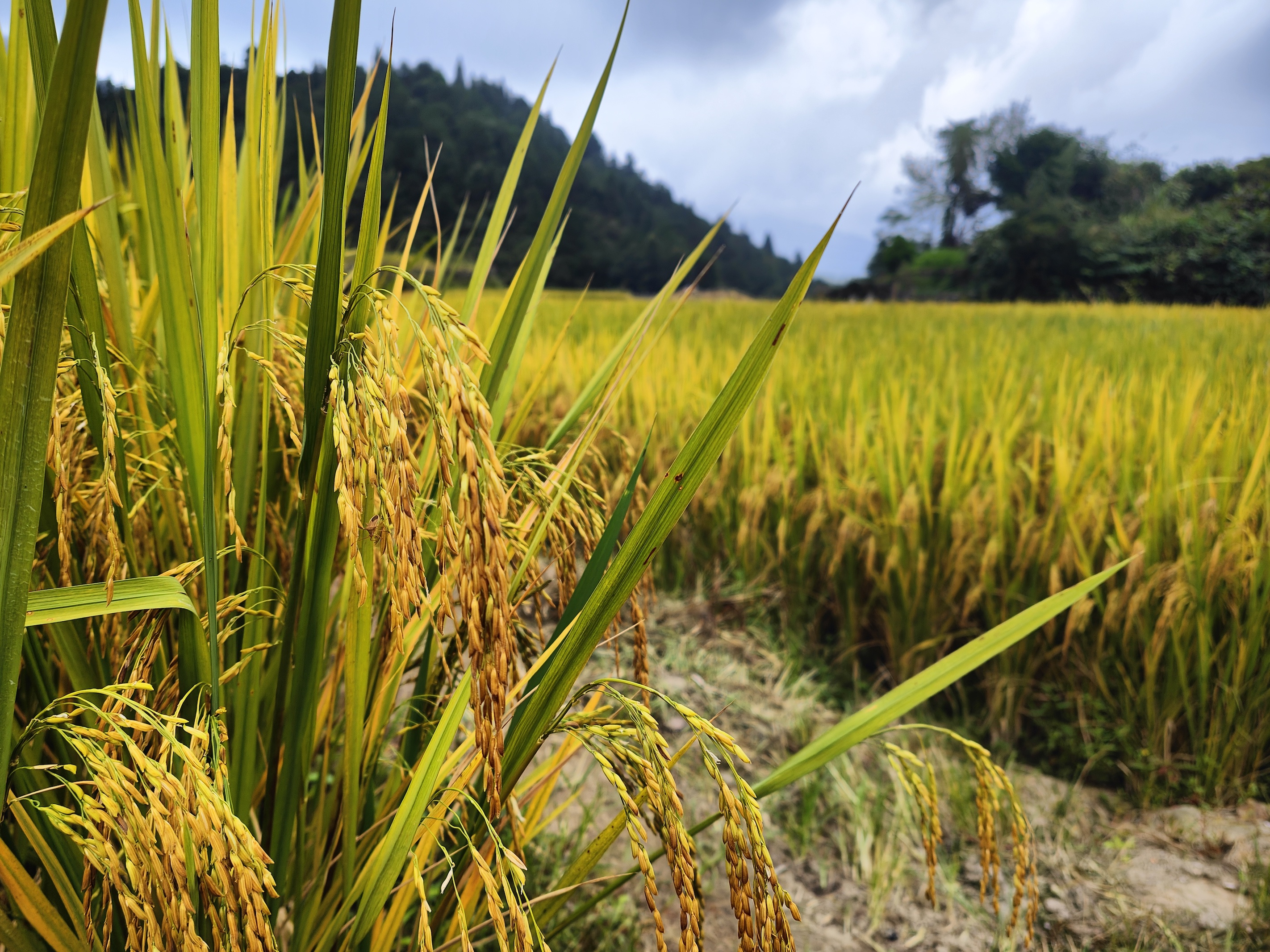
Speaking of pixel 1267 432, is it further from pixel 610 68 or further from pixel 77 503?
pixel 77 503

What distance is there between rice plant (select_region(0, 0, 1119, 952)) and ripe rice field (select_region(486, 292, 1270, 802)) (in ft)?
1.73

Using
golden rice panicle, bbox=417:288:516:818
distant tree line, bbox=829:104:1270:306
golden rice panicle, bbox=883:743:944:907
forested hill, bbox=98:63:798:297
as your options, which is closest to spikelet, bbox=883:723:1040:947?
golden rice panicle, bbox=883:743:944:907

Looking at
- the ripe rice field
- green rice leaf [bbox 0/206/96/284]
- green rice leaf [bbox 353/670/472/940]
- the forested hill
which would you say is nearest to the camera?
green rice leaf [bbox 0/206/96/284]

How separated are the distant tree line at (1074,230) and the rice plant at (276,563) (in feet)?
67.8

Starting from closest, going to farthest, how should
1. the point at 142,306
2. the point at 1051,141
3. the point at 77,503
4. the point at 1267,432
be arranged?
1. the point at 77,503
2. the point at 142,306
3. the point at 1267,432
4. the point at 1051,141

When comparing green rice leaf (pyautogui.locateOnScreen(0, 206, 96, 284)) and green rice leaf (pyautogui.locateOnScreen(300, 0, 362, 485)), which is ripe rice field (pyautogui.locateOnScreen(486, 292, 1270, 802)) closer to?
green rice leaf (pyautogui.locateOnScreen(300, 0, 362, 485))

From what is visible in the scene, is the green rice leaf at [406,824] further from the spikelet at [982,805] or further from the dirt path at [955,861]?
the dirt path at [955,861]

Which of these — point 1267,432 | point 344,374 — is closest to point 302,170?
point 344,374

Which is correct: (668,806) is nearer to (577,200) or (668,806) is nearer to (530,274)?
(530,274)

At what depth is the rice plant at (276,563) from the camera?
0.37 m

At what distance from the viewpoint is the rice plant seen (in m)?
0.37

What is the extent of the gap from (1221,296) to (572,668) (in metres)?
28.7

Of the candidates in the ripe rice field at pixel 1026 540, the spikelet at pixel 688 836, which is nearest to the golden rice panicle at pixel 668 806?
the spikelet at pixel 688 836

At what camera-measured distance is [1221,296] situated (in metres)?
21.5
